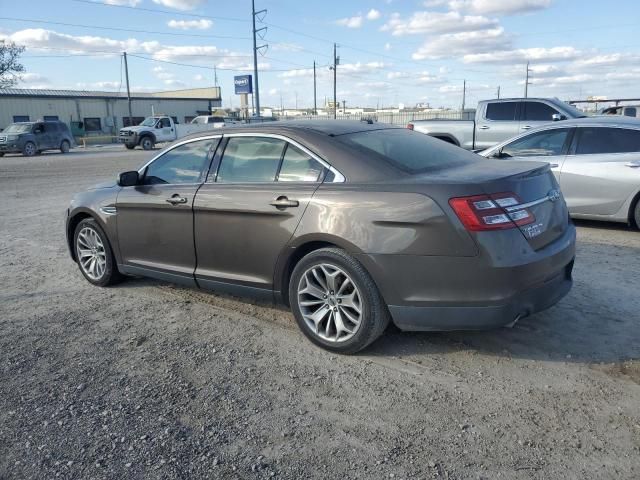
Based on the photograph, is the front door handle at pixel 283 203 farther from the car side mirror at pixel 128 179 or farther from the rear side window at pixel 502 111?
the rear side window at pixel 502 111

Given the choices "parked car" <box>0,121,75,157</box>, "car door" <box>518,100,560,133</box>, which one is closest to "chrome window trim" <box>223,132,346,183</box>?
"car door" <box>518,100,560,133</box>

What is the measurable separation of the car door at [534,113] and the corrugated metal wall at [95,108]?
165 ft

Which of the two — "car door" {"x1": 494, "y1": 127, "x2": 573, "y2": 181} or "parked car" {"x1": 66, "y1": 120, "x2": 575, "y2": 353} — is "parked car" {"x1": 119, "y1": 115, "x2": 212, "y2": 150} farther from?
"parked car" {"x1": 66, "y1": 120, "x2": 575, "y2": 353}

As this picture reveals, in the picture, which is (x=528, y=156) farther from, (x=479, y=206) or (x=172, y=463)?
(x=172, y=463)

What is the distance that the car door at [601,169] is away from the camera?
7132 millimetres

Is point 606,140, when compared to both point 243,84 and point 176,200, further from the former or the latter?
point 243,84

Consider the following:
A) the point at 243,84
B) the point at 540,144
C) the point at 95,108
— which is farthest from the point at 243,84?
the point at 540,144

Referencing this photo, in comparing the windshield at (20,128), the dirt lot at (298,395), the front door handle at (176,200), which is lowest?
the dirt lot at (298,395)

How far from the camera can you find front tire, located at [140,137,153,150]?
34.8 m

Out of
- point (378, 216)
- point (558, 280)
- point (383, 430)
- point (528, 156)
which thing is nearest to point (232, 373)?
point (383, 430)

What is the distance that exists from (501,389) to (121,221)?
12.0 feet

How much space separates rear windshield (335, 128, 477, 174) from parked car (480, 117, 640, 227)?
3.31 meters

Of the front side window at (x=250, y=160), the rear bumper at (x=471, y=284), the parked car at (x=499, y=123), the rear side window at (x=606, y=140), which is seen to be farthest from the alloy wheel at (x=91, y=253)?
the parked car at (x=499, y=123)

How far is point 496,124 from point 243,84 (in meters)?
47.5
